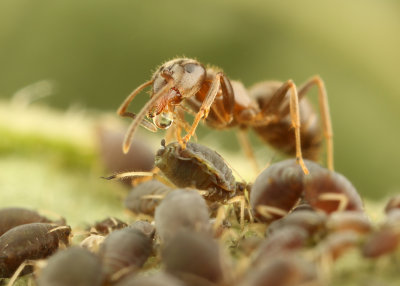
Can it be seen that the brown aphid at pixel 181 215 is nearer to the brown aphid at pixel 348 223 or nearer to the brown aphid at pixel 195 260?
the brown aphid at pixel 195 260

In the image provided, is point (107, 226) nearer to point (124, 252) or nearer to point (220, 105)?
point (124, 252)

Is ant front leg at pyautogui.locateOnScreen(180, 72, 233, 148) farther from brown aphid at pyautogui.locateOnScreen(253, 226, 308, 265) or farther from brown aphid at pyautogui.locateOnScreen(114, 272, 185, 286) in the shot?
brown aphid at pyautogui.locateOnScreen(114, 272, 185, 286)

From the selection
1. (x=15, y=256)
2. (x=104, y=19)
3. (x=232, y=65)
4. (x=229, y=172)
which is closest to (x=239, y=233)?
(x=229, y=172)

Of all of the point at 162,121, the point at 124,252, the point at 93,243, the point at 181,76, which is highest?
the point at 181,76

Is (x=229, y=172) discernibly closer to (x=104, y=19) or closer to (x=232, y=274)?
(x=232, y=274)

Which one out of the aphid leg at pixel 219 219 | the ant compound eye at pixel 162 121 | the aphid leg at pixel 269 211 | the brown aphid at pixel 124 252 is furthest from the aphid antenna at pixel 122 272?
the ant compound eye at pixel 162 121

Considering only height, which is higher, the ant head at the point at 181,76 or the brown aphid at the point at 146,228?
the ant head at the point at 181,76

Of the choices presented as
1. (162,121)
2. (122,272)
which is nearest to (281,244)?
(122,272)
